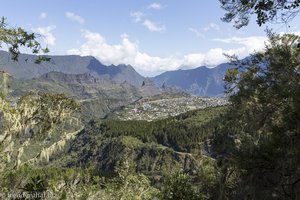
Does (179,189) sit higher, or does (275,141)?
(275,141)

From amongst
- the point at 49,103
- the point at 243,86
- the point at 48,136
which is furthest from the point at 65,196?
the point at 243,86

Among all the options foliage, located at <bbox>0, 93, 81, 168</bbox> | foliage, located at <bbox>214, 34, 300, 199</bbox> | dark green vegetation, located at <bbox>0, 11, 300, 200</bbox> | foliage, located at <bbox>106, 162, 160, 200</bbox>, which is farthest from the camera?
foliage, located at <bbox>106, 162, 160, 200</bbox>

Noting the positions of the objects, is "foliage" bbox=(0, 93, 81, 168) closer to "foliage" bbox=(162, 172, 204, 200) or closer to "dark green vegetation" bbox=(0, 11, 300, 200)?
"dark green vegetation" bbox=(0, 11, 300, 200)

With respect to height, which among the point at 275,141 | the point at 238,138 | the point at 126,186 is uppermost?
the point at 275,141

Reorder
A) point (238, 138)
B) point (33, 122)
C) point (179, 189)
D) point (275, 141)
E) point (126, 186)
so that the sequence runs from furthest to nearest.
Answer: point (179, 189) → point (126, 186) → point (238, 138) → point (33, 122) → point (275, 141)

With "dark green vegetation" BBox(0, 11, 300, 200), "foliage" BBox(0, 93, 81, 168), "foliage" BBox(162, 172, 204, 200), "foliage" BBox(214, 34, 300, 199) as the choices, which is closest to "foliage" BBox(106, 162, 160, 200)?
"dark green vegetation" BBox(0, 11, 300, 200)

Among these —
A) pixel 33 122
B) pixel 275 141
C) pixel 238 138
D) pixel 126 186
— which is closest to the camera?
pixel 275 141

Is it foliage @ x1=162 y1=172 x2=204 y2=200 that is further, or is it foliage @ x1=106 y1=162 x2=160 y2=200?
foliage @ x1=162 y1=172 x2=204 y2=200

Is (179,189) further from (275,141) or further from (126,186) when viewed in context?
(275,141)

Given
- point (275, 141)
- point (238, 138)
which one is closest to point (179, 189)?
point (238, 138)

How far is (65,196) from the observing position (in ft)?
65.8

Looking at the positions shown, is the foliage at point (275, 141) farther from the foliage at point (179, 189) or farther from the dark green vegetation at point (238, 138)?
the foliage at point (179, 189)

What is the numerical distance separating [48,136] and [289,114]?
41.4 feet

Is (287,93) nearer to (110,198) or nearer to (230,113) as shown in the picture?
(230,113)
